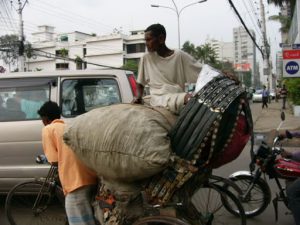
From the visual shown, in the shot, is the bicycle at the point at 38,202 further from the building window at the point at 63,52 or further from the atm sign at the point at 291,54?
the building window at the point at 63,52

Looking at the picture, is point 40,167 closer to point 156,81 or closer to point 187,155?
point 156,81

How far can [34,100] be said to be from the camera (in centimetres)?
552

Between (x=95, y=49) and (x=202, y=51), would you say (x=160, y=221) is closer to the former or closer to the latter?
(x=202, y=51)

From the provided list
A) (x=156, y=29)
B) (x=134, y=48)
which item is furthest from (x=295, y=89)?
(x=134, y=48)

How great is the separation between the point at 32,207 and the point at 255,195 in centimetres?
248

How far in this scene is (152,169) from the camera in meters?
3.14

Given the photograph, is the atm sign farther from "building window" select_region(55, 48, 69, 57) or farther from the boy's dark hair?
"building window" select_region(55, 48, 69, 57)

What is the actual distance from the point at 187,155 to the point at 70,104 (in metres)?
2.67

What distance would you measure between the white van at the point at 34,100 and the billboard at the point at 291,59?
8.62 meters

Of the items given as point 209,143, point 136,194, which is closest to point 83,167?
point 136,194

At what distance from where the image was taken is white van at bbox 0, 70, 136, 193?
17.7 ft

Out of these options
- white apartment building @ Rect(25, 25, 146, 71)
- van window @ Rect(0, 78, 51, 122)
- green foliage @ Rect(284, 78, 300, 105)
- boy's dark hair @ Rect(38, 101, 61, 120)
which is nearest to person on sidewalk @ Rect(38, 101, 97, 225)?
boy's dark hair @ Rect(38, 101, 61, 120)

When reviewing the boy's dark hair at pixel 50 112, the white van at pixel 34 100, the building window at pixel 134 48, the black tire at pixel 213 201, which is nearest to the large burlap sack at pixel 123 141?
the boy's dark hair at pixel 50 112

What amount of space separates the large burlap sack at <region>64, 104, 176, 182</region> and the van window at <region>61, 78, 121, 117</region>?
2000 mm
